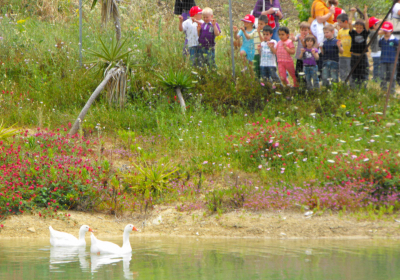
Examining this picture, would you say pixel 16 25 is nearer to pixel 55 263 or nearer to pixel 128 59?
pixel 128 59

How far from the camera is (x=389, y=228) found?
7.70 m

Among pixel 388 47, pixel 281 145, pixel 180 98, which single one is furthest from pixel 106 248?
pixel 388 47

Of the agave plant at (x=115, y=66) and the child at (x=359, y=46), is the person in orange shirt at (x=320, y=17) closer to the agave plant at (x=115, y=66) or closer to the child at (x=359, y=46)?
the child at (x=359, y=46)

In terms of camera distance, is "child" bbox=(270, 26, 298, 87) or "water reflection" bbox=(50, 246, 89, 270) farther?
"child" bbox=(270, 26, 298, 87)

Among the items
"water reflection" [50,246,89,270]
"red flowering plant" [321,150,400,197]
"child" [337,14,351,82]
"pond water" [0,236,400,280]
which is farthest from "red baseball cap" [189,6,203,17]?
"water reflection" [50,246,89,270]

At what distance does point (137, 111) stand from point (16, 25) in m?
6.82

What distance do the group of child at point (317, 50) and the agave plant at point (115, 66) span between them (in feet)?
6.27

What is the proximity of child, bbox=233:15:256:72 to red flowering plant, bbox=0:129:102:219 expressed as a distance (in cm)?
505

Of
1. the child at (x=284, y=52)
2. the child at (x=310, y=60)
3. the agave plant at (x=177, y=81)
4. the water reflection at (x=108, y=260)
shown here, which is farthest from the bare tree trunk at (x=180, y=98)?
the water reflection at (x=108, y=260)

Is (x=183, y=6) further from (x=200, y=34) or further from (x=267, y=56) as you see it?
(x=267, y=56)

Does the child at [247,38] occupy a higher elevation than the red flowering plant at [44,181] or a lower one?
higher

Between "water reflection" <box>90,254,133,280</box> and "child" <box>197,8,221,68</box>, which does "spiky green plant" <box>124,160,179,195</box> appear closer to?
"water reflection" <box>90,254,133,280</box>

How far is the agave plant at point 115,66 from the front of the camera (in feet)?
38.1

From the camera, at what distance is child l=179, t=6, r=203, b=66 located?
12.6 metres
